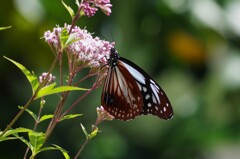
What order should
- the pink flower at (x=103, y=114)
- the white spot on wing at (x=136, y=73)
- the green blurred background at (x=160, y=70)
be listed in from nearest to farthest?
the pink flower at (x=103, y=114) < the white spot on wing at (x=136, y=73) < the green blurred background at (x=160, y=70)

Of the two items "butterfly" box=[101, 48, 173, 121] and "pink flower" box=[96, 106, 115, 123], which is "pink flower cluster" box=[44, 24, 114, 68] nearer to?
"pink flower" box=[96, 106, 115, 123]

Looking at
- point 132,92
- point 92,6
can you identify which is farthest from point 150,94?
point 92,6

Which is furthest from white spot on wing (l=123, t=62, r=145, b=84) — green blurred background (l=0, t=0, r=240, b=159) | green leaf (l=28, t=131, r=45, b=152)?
green blurred background (l=0, t=0, r=240, b=159)

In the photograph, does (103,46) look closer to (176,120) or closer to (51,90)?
(51,90)

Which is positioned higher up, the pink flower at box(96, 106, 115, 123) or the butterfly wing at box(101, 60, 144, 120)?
the butterfly wing at box(101, 60, 144, 120)

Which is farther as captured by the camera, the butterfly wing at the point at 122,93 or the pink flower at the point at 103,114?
the butterfly wing at the point at 122,93

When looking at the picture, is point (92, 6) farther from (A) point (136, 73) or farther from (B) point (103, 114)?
(A) point (136, 73)

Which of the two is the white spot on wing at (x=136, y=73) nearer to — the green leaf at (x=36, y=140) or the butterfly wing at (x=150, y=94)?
the butterfly wing at (x=150, y=94)

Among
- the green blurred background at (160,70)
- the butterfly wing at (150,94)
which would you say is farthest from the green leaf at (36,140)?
the green blurred background at (160,70)
